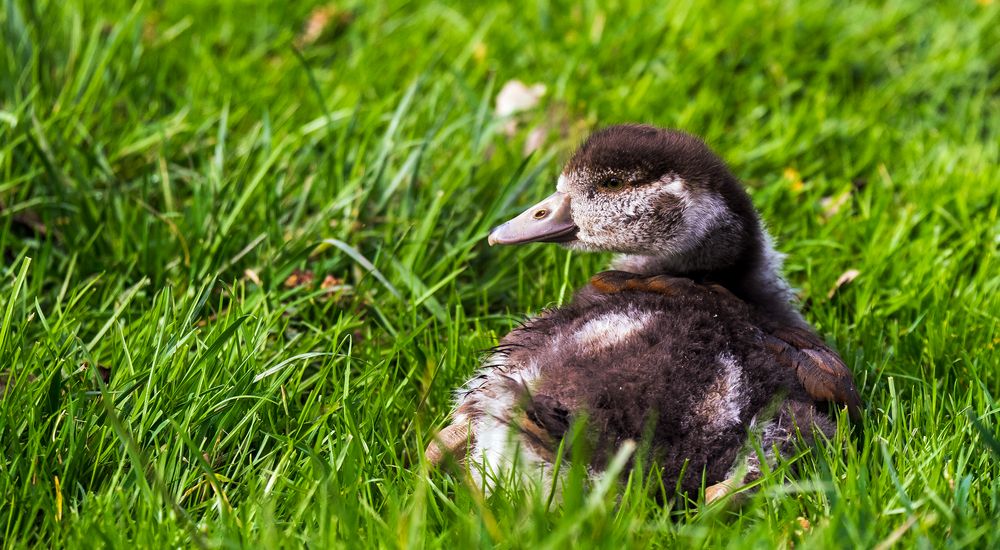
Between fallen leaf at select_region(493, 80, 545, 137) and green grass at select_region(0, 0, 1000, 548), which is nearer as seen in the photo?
green grass at select_region(0, 0, 1000, 548)

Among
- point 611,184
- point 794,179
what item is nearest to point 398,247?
point 611,184

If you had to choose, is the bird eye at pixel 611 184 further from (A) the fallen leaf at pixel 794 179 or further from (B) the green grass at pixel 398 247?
(A) the fallen leaf at pixel 794 179

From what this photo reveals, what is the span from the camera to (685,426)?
2551mm

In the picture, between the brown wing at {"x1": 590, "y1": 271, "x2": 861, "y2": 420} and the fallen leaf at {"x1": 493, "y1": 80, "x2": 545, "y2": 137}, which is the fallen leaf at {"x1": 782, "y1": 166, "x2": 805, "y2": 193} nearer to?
the fallen leaf at {"x1": 493, "y1": 80, "x2": 545, "y2": 137}

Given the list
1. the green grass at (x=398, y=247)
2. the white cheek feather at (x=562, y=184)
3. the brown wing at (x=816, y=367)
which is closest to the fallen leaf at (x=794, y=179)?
the green grass at (x=398, y=247)

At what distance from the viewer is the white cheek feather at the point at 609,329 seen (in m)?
2.73

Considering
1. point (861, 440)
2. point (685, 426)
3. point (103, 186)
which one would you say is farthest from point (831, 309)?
point (103, 186)

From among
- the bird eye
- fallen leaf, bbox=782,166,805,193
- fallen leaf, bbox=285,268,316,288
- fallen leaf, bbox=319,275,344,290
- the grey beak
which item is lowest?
fallen leaf, bbox=782,166,805,193

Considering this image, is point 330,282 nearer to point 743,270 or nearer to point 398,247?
point 398,247

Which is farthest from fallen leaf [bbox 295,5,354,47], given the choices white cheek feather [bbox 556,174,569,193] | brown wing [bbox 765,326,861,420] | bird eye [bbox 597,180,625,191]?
brown wing [bbox 765,326,861,420]

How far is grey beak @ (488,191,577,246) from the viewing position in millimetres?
3312

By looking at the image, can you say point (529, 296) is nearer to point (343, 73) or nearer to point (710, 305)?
point (710, 305)

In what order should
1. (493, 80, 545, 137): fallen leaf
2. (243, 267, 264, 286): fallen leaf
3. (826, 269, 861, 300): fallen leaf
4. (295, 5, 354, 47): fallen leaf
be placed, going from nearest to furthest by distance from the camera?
1. (243, 267, 264, 286): fallen leaf
2. (826, 269, 861, 300): fallen leaf
3. (493, 80, 545, 137): fallen leaf
4. (295, 5, 354, 47): fallen leaf

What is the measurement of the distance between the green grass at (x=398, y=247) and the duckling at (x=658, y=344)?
131 mm
